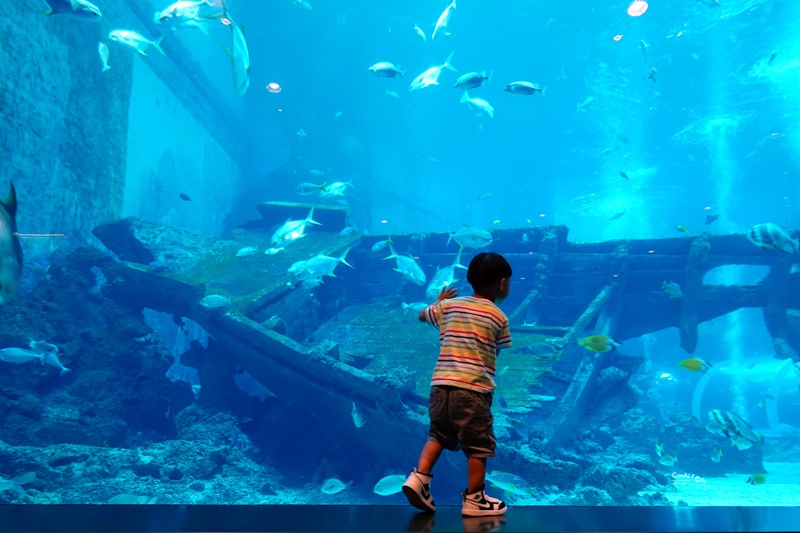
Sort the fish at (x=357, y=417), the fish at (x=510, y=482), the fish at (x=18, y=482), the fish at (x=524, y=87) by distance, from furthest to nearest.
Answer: the fish at (x=524, y=87), the fish at (x=357, y=417), the fish at (x=18, y=482), the fish at (x=510, y=482)

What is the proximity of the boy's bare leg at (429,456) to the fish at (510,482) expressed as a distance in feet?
12.7

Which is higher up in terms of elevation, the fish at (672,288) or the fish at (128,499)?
the fish at (672,288)

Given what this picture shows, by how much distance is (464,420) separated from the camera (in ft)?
6.45

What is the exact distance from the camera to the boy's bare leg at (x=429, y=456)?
1.98 metres

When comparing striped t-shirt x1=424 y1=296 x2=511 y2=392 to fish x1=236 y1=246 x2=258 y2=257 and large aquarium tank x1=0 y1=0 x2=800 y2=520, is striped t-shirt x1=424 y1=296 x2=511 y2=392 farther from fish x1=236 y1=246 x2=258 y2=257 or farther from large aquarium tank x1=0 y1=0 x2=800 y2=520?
fish x1=236 y1=246 x2=258 y2=257

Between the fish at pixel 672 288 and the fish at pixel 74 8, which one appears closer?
the fish at pixel 74 8

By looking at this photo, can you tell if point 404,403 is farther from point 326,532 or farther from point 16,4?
point 16,4

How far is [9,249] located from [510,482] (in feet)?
19.9

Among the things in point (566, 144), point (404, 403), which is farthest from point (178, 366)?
point (566, 144)

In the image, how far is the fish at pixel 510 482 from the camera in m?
5.36

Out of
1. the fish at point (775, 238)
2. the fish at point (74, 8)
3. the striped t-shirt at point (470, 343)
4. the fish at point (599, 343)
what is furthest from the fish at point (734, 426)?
the fish at point (74, 8)

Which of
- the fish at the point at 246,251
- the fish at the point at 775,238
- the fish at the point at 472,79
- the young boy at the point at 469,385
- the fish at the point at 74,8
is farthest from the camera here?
the fish at the point at 246,251

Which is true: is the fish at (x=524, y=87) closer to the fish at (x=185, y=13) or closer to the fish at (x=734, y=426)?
the fish at (x=185, y=13)

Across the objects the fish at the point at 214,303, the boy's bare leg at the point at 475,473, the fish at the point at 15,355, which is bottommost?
the boy's bare leg at the point at 475,473
